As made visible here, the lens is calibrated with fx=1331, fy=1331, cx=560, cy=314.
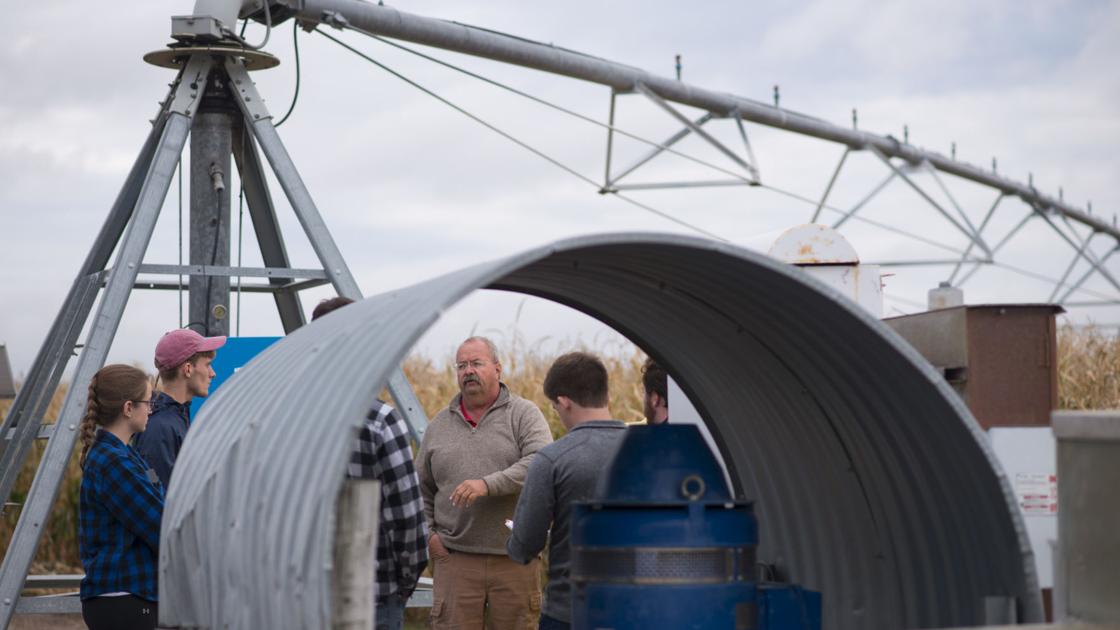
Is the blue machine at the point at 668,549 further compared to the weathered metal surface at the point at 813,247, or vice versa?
the weathered metal surface at the point at 813,247

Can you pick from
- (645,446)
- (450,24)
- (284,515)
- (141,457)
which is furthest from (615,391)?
(284,515)

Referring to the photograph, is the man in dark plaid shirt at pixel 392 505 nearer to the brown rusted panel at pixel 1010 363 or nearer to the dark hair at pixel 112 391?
the dark hair at pixel 112 391

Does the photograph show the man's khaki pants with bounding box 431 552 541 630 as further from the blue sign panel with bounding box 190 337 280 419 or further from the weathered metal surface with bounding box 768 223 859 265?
the weathered metal surface with bounding box 768 223 859 265

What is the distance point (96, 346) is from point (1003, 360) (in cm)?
450

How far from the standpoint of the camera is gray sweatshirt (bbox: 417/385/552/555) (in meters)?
6.32

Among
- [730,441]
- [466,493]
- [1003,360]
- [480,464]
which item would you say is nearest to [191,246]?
[480,464]

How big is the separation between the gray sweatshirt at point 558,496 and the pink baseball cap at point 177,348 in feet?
5.61

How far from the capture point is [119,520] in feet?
17.1

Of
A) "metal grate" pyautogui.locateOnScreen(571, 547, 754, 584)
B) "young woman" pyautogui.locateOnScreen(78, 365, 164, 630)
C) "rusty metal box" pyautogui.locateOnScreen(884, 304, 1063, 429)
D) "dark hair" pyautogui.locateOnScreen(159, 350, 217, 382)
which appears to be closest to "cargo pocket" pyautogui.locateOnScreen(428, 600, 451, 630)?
"young woman" pyautogui.locateOnScreen(78, 365, 164, 630)

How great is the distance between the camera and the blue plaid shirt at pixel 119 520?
16.9 ft

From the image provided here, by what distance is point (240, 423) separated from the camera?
405cm

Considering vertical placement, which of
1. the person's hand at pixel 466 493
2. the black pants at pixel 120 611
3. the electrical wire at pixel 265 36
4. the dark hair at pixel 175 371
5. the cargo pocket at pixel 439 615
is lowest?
the cargo pocket at pixel 439 615

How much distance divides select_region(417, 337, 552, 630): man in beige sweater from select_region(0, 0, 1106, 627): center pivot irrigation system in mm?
794

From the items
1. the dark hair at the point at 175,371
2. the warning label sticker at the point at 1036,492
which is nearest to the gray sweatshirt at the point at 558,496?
the warning label sticker at the point at 1036,492
